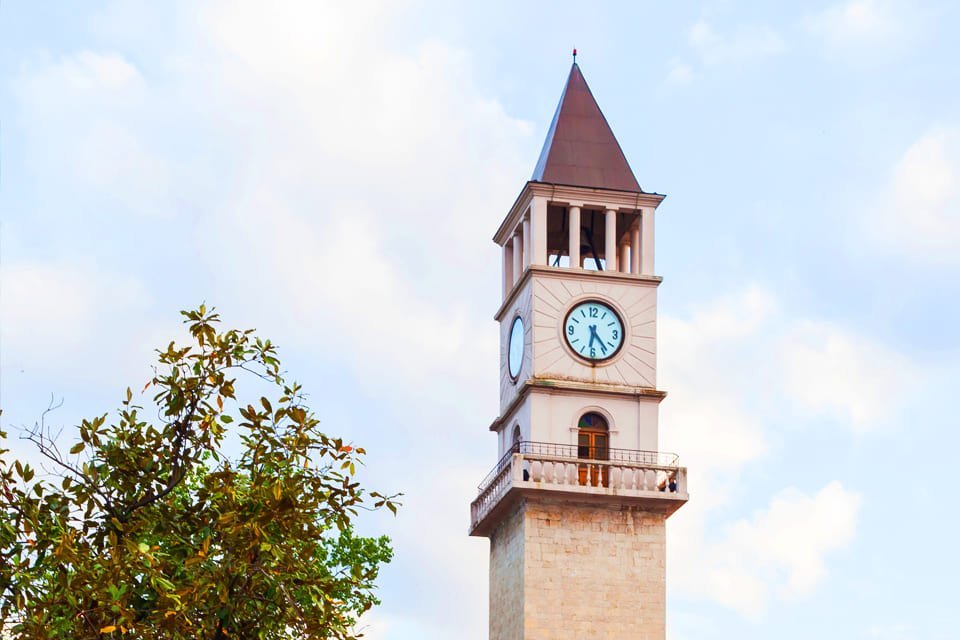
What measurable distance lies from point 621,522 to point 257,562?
24.5 meters

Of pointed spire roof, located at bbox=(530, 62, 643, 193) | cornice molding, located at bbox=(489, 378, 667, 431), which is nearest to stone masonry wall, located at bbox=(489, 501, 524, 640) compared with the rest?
cornice molding, located at bbox=(489, 378, 667, 431)

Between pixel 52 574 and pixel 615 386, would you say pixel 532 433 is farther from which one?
pixel 52 574

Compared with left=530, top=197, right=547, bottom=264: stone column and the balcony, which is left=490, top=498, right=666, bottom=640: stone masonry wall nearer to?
the balcony

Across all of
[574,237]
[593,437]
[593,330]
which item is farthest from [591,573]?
[574,237]

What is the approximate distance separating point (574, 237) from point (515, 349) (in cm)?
341

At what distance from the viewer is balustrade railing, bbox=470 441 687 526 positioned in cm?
4147

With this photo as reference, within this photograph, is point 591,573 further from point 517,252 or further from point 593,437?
point 517,252

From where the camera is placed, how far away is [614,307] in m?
44.4

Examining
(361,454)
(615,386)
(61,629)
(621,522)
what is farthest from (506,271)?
(61,629)

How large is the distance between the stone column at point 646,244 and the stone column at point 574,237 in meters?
1.75

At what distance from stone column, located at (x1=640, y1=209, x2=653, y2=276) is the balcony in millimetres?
4958

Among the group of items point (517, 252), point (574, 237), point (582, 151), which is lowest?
point (574, 237)

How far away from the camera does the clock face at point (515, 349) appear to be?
45.0 meters

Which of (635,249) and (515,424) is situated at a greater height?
(635,249)
